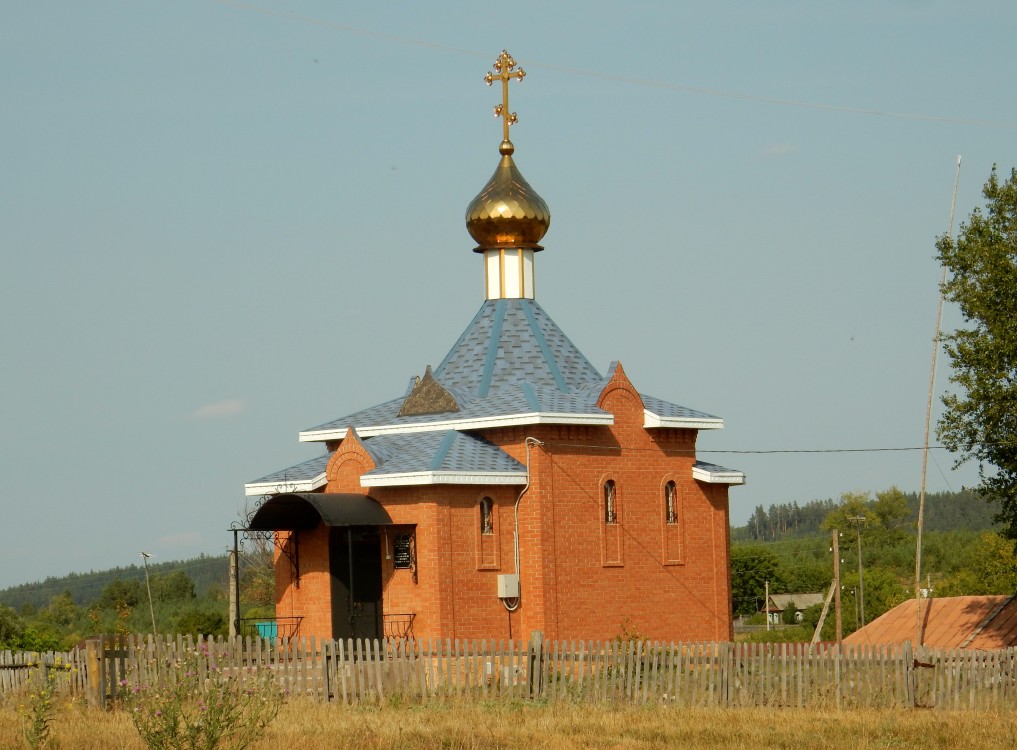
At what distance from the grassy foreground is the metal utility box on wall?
587cm

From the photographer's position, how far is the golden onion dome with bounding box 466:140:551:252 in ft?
92.7

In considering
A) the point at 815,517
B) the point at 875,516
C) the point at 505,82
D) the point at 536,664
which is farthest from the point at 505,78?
the point at 815,517

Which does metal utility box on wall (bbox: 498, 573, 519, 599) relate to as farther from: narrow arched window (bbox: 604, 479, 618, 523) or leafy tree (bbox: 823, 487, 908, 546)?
leafy tree (bbox: 823, 487, 908, 546)

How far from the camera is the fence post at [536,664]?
19469 millimetres

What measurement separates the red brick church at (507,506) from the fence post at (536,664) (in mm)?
4298

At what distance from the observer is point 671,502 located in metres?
27.0

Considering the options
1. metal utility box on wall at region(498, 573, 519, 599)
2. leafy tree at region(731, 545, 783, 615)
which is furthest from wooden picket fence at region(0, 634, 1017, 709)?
leafy tree at region(731, 545, 783, 615)

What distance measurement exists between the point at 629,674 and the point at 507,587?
518 centimetres

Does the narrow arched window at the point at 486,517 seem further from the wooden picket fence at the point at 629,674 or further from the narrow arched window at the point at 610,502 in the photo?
the wooden picket fence at the point at 629,674

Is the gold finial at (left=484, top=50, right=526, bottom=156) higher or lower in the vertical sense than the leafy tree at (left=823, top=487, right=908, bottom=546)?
higher

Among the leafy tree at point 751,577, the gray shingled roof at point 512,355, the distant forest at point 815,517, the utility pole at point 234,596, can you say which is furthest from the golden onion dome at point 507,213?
the distant forest at point 815,517

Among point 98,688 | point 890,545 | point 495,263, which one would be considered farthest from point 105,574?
point 98,688

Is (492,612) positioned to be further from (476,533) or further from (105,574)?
(105,574)

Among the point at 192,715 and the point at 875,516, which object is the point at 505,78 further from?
the point at 875,516
